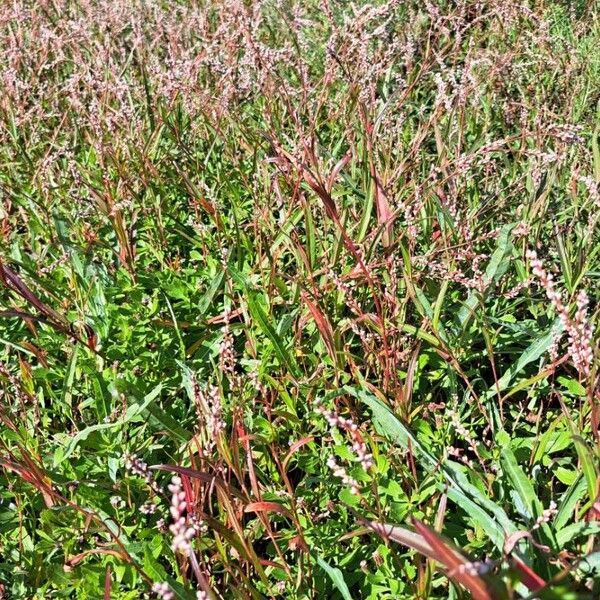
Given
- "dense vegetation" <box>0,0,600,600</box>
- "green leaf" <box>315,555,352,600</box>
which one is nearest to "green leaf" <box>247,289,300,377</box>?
"dense vegetation" <box>0,0,600,600</box>

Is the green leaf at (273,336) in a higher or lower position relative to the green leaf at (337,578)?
higher

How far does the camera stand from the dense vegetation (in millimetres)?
1346

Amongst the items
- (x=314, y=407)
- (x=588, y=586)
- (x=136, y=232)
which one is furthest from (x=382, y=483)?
(x=136, y=232)

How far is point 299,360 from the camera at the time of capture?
1880 mm

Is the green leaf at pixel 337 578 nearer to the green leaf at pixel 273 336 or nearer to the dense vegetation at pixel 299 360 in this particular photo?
the dense vegetation at pixel 299 360

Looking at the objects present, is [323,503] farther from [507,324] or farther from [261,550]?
[507,324]

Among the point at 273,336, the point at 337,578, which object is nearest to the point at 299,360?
the point at 273,336

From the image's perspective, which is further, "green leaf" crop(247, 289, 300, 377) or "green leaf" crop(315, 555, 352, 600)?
"green leaf" crop(247, 289, 300, 377)

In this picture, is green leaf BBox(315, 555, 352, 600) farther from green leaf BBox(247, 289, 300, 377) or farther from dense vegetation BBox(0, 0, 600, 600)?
green leaf BBox(247, 289, 300, 377)

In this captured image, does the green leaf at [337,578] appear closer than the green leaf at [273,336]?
Yes

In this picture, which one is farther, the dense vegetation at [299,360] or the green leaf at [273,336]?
the green leaf at [273,336]

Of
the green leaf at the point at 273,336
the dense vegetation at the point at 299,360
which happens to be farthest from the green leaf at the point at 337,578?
the green leaf at the point at 273,336

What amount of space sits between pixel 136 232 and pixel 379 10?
986 mm

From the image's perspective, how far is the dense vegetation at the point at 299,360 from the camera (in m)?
1.35
